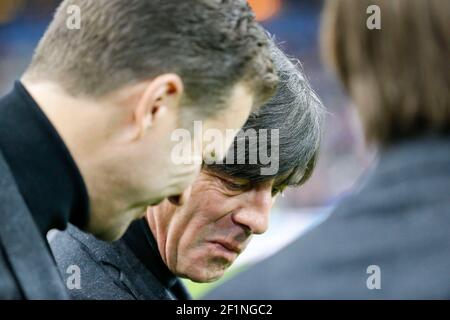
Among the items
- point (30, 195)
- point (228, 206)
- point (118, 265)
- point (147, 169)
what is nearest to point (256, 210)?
point (228, 206)

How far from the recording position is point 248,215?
224 centimetres

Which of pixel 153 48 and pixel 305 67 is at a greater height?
pixel 305 67

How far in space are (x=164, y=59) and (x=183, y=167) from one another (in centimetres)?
22

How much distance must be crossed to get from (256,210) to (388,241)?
123cm

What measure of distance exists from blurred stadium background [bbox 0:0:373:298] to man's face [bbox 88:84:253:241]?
9.31 m

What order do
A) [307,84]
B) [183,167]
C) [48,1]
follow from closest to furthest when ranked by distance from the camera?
[183,167] < [307,84] < [48,1]

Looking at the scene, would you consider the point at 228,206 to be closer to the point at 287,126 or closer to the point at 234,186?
the point at 234,186

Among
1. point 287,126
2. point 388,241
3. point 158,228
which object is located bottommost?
point 158,228

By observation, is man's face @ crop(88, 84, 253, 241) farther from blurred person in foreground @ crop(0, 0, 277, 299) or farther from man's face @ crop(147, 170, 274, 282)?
man's face @ crop(147, 170, 274, 282)

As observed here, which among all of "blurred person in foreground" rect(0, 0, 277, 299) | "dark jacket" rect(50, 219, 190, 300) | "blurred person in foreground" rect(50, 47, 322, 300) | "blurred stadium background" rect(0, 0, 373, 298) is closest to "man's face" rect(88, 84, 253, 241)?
"blurred person in foreground" rect(0, 0, 277, 299)

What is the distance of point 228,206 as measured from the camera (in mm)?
2230

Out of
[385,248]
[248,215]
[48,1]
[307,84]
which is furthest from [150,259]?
[48,1]

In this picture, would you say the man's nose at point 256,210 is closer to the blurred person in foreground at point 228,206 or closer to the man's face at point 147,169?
the blurred person in foreground at point 228,206
